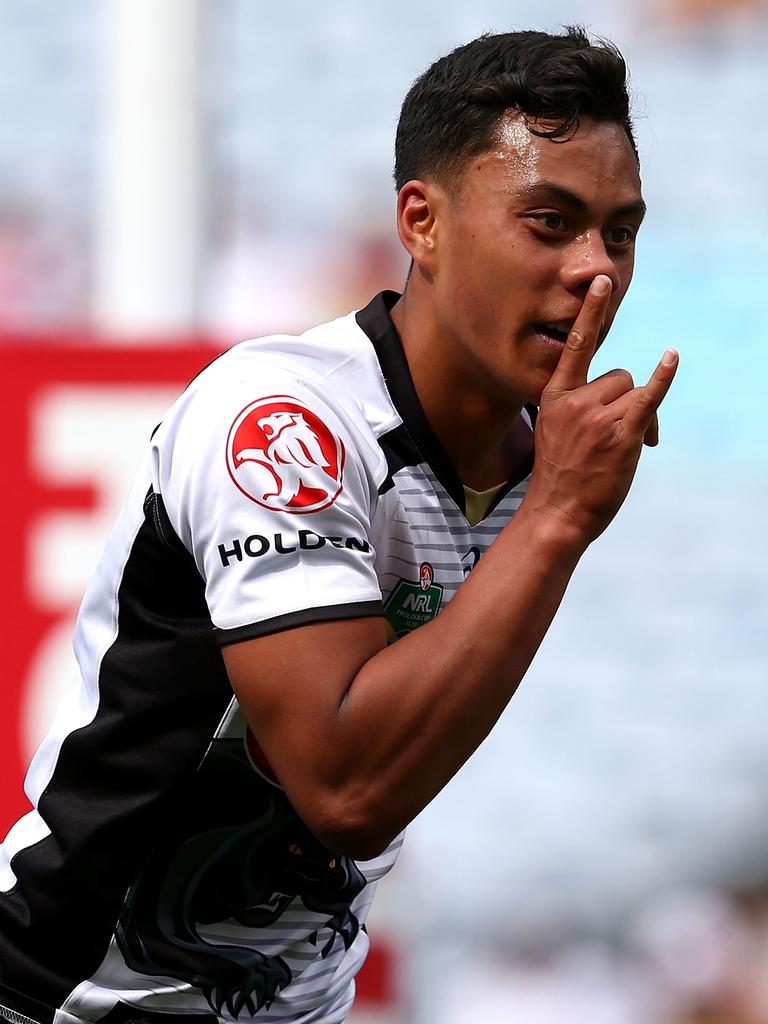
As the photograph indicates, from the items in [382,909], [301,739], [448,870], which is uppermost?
[301,739]

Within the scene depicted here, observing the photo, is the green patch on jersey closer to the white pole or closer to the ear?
the ear

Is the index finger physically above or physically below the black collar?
above

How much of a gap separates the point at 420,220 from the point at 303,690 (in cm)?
67

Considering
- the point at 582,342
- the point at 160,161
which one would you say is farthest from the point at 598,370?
the point at 582,342

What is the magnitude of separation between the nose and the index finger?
3 centimetres

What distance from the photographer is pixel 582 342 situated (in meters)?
1.64

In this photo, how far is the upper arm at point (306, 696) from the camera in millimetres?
1456

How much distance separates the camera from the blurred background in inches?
127

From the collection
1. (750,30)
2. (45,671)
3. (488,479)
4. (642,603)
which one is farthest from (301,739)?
(750,30)

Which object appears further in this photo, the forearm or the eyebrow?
the eyebrow

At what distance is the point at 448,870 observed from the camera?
732 cm

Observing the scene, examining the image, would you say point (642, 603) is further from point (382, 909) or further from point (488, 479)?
point (488, 479)

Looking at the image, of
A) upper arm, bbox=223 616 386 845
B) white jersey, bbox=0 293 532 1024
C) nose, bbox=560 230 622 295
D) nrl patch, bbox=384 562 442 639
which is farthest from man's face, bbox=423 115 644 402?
upper arm, bbox=223 616 386 845

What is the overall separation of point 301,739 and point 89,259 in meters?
7.95
